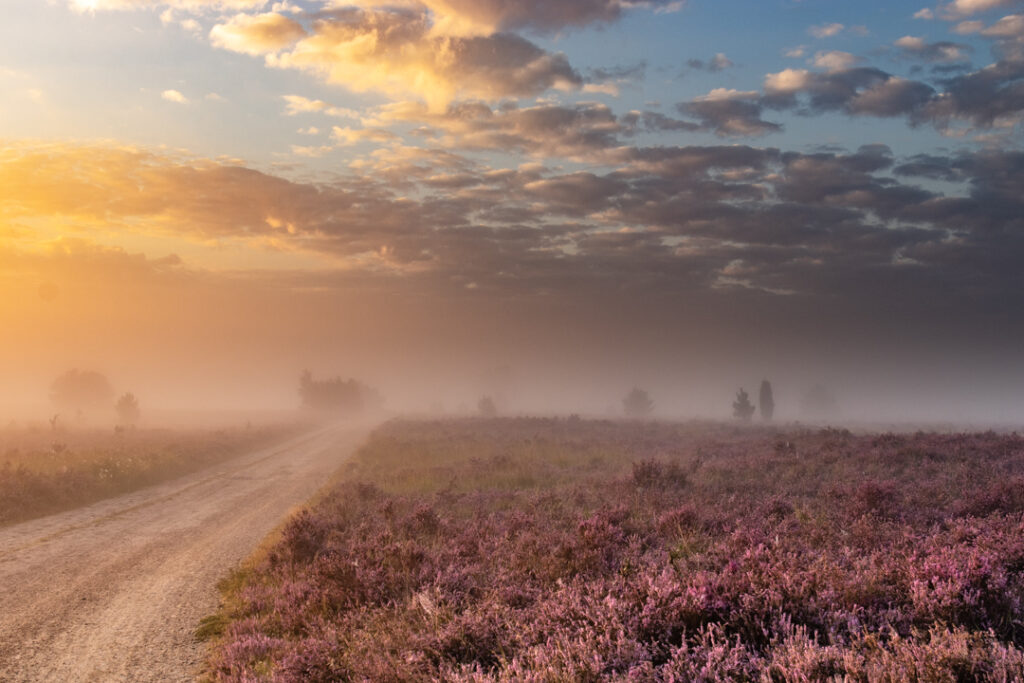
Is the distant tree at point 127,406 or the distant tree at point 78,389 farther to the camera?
the distant tree at point 78,389

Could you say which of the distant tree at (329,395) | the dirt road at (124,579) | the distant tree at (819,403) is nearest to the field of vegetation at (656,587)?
the dirt road at (124,579)

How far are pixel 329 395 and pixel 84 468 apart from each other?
123 metres

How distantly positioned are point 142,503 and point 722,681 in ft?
70.6

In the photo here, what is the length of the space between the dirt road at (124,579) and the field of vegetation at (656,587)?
2.86ft

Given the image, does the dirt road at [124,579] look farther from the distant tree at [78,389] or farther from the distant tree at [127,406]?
the distant tree at [78,389]

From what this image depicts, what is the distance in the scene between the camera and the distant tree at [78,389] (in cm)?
9344

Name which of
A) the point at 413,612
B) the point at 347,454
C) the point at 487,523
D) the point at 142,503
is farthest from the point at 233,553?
the point at 347,454

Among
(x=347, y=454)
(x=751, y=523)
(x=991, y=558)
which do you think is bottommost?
(x=347, y=454)

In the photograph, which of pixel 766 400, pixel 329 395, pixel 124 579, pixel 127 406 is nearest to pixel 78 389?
pixel 127 406

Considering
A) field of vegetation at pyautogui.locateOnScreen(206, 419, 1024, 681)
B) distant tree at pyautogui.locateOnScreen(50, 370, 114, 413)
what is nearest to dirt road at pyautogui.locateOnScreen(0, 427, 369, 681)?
field of vegetation at pyautogui.locateOnScreen(206, 419, 1024, 681)

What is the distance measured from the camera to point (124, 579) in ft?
35.7

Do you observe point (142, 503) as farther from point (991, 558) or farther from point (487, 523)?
point (991, 558)

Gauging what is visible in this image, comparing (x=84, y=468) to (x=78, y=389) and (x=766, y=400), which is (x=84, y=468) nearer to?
(x=78, y=389)

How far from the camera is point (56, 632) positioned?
828 centimetres
